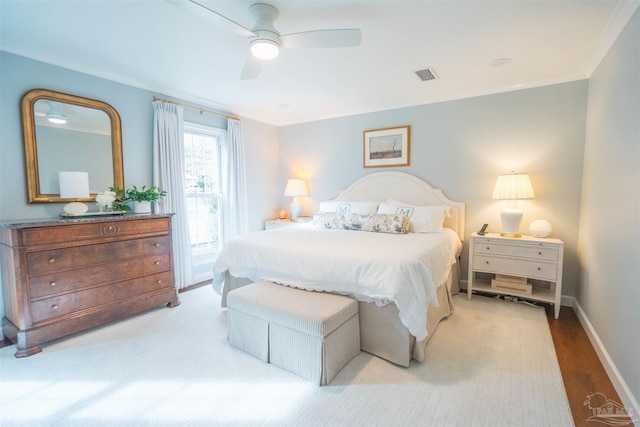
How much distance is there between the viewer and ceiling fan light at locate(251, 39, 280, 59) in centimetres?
200

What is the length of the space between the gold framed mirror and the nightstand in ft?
13.5

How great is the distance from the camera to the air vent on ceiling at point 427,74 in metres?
2.93

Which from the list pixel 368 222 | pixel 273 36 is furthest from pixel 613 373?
pixel 273 36

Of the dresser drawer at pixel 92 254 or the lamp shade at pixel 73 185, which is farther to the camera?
the lamp shade at pixel 73 185

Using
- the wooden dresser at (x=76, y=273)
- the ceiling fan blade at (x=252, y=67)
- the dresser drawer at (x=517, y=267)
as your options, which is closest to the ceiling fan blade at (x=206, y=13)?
the ceiling fan blade at (x=252, y=67)

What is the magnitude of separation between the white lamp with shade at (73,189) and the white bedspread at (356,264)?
1.38 metres

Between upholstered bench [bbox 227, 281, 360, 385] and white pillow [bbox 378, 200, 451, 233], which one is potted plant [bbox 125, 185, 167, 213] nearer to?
upholstered bench [bbox 227, 281, 360, 385]

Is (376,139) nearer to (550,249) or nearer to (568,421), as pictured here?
(550,249)

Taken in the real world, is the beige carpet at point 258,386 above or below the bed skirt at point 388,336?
below

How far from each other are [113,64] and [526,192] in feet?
14.5

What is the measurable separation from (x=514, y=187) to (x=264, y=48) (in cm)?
287

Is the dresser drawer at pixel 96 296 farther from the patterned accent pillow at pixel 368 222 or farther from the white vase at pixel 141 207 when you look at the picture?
the patterned accent pillow at pixel 368 222

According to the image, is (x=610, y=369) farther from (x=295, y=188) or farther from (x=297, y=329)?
(x=295, y=188)

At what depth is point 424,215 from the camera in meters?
3.45
